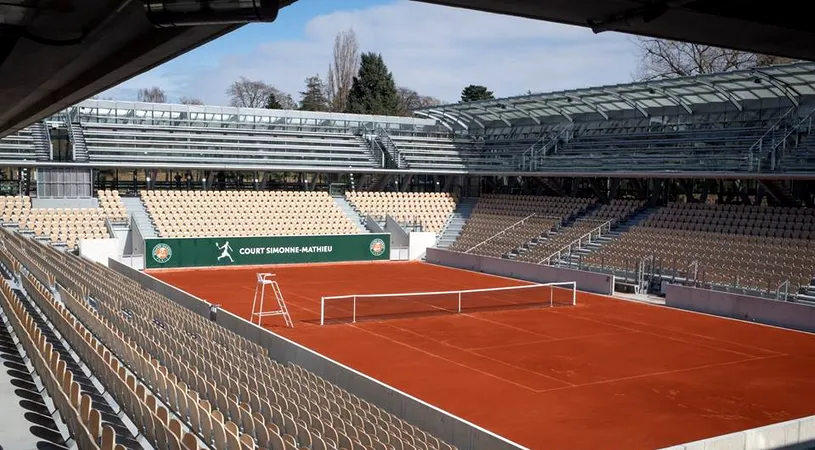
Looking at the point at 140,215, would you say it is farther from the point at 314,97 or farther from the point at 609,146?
the point at 314,97

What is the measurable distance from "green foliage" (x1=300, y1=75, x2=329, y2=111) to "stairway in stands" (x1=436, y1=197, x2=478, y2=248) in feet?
135

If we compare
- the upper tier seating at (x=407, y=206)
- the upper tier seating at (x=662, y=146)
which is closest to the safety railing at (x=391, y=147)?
the upper tier seating at (x=407, y=206)

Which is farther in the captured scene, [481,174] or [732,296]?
[481,174]

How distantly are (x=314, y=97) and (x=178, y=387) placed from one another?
81.6 meters

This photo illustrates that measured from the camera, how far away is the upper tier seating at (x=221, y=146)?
43000 mm

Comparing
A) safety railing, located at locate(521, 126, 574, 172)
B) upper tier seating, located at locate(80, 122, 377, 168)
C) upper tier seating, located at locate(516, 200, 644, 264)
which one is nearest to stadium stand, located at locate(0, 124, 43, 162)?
upper tier seating, located at locate(80, 122, 377, 168)

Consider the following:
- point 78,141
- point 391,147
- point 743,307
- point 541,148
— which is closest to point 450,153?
point 391,147

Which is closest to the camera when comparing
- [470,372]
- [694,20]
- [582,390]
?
[694,20]

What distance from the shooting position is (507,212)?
46.2 metres

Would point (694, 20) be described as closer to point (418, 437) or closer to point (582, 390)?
point (418, 437)

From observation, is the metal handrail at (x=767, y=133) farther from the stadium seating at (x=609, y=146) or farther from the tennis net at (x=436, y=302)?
the tennis net at (x=436, y=302)

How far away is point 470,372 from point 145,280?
50.8 feet

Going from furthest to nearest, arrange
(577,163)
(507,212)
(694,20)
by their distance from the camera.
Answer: (507,212) → (577,163) → (694,20)

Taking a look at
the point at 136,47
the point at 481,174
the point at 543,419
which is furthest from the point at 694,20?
the point at 481,174
